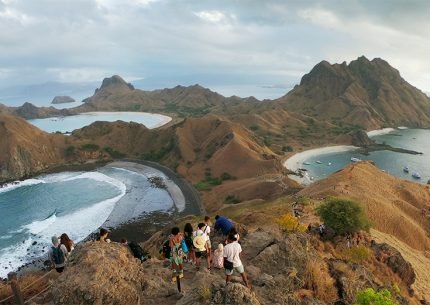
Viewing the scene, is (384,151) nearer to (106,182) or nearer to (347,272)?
(106,182)

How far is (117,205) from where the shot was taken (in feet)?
258

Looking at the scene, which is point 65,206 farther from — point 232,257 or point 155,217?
point 232,257

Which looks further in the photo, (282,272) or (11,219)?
(11,219)

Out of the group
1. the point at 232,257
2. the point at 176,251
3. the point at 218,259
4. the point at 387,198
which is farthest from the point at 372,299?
the point at 387,198

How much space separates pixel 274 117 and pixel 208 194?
4236 inches

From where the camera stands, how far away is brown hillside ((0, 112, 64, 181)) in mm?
106250

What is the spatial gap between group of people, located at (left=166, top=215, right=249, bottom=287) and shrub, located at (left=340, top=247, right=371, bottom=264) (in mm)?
12254

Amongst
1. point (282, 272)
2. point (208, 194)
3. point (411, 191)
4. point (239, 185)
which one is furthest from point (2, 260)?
point (411, 191)

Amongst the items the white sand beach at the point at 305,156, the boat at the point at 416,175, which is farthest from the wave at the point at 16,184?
the boat at the point at 416,175

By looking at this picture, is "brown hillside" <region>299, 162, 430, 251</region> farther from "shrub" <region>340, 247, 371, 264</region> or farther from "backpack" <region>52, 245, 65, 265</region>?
"backpack" <region>52, 245, 65, 265</region>

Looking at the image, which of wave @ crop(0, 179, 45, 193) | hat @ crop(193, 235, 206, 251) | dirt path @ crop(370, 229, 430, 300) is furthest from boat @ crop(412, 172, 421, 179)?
hat @ crop(193, 235, 206, 251)

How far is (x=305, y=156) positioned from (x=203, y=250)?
12604cm

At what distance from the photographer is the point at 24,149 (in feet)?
364

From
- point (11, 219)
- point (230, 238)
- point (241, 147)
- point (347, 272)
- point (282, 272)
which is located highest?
point (230, 238)
